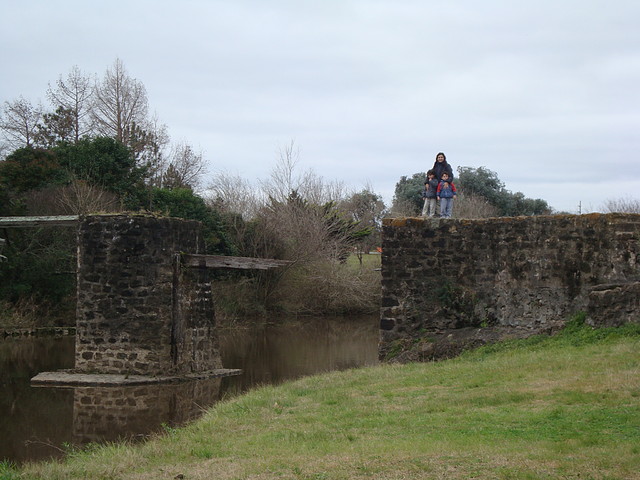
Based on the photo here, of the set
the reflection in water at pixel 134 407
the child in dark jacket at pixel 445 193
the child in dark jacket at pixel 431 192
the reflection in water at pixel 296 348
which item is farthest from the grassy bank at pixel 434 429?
the reflection in water at pixel 296 348

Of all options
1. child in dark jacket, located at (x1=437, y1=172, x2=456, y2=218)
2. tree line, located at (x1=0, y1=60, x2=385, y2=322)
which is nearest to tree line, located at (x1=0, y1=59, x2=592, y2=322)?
tree line, located at (x1=0, y1=60, x2=385, y2=322)

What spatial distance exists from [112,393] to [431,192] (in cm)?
734

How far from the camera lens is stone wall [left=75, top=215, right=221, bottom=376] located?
55.7 ft

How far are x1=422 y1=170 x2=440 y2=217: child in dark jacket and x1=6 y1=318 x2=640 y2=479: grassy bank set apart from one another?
409cm

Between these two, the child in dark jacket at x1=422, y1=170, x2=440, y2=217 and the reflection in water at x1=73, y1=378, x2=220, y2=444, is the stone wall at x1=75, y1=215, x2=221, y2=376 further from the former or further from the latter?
the child in dark jacket at x1=422, y1=170, x2=440, y2=217

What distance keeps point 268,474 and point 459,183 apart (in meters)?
40.2

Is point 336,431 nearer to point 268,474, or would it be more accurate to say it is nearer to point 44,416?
point 268,474

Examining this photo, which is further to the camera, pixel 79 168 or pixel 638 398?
pixel 79 168

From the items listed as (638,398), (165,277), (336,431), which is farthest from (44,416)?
(638,398)

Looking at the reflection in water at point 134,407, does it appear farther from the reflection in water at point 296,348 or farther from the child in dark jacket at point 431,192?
the child in dark jacket at point 431,192

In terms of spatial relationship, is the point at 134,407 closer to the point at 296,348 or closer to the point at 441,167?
the point at 441,167

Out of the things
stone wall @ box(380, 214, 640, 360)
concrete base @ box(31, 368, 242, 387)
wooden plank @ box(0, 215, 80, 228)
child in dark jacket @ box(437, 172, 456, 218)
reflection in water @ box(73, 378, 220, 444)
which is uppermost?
child in dark jacket @ box(437, 172, 456, 218)

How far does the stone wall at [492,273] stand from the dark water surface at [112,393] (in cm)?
354

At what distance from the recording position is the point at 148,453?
871 centimetres
